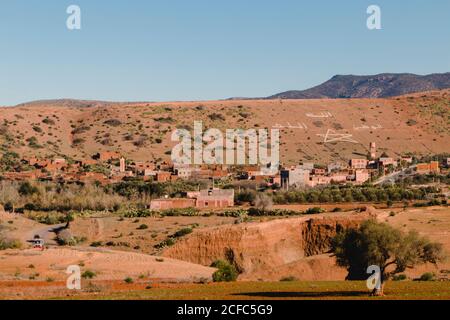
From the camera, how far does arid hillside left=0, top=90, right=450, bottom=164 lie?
327 feet

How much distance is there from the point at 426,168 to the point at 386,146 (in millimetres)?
20231

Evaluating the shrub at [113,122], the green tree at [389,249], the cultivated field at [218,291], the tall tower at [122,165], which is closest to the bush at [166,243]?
the cultivated field at [218,291]

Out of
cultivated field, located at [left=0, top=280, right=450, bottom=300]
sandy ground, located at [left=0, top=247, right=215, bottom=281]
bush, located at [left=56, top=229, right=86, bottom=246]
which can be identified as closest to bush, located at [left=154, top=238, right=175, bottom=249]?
bush, located at [left=56, top=229, right=86, bottom=246]

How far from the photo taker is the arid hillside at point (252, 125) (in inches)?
3925

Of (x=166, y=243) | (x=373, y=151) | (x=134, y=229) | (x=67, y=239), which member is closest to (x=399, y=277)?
(x=166, y=243)

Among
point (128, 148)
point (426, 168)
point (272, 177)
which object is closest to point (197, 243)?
point (272, 177)

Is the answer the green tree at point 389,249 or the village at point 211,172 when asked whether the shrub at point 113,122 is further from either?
the green tree at point 389,249

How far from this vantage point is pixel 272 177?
79.1m

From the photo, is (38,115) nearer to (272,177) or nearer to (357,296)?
(272,177)

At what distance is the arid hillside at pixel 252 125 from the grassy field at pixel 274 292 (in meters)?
66.5

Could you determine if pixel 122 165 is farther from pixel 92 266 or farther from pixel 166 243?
pixel 92 266

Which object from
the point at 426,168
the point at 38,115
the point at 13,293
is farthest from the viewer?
the point at 38,115

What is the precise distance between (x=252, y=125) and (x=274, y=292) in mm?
83273

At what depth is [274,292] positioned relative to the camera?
25.6m
